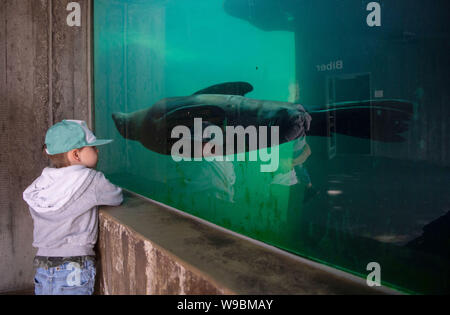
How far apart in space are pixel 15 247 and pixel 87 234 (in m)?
1.75

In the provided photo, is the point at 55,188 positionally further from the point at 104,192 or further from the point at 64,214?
the point at 104,192

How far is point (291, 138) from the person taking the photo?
4.78 ft

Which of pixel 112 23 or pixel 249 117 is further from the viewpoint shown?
pixel 112 23

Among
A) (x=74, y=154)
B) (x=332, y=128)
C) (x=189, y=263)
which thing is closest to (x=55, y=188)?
(x=74, y=154)

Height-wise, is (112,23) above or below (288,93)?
above

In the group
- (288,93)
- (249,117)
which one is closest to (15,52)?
(249,117)

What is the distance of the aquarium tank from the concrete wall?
1599 mm

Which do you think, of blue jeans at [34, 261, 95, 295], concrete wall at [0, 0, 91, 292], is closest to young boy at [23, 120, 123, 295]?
blue jeans at [34, 261, 95, 295]

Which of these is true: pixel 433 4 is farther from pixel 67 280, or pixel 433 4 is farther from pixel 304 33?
pixel 67 280

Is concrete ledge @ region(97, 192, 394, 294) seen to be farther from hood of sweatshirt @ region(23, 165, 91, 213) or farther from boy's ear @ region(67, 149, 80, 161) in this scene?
boy's ear @ region(67, 149, 80, 161)

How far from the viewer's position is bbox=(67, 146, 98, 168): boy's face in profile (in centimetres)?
193

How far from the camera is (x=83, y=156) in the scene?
1963 millimetres
